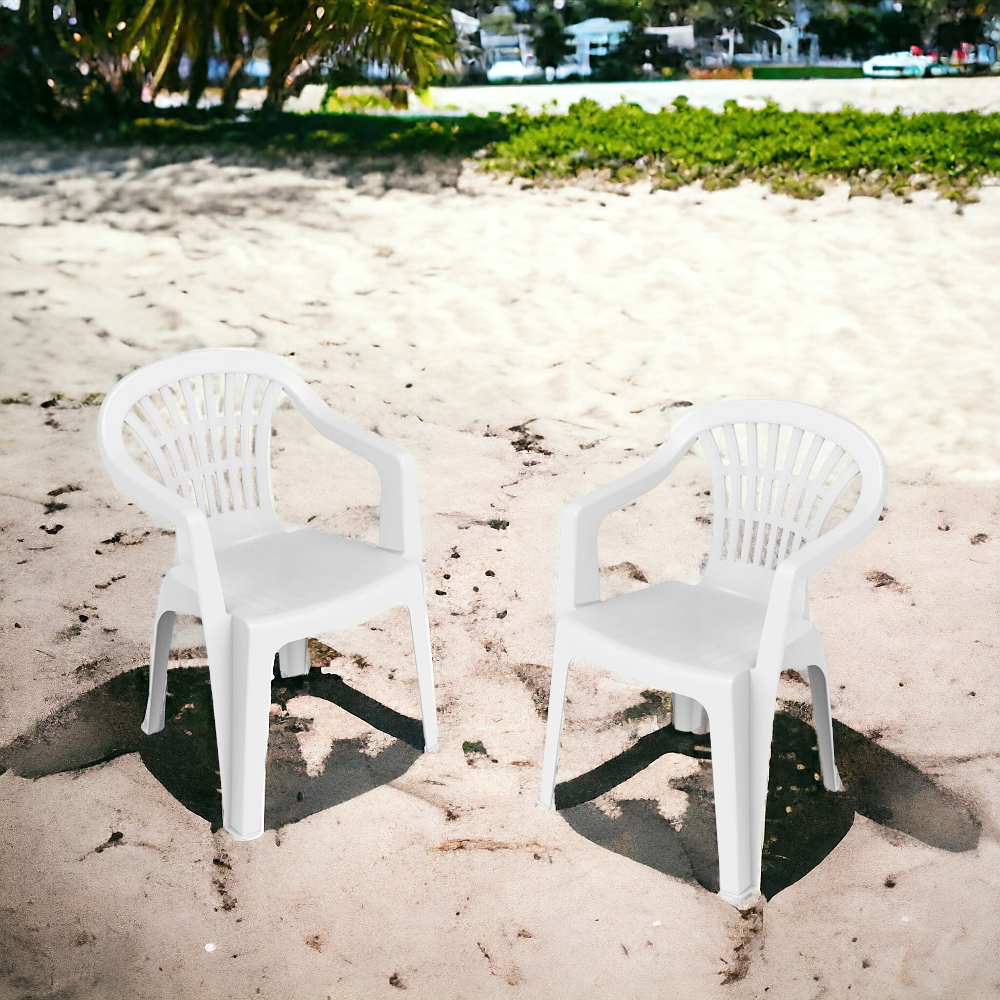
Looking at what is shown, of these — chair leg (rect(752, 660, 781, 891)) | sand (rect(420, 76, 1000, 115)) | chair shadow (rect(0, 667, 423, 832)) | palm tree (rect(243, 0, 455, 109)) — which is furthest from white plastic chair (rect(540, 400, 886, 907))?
palm tree (rect(243, 0, 455, 109))

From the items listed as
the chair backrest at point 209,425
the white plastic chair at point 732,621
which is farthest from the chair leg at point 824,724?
the chair backrest at point 209,425

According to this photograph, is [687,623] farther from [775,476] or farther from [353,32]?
[353,32]

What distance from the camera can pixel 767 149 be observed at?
7.12 meters

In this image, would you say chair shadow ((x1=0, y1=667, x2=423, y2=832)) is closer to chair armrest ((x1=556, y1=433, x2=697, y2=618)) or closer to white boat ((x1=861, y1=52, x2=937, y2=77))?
chair armrest ((x1=556, y1=433, x2=697, y2=618))

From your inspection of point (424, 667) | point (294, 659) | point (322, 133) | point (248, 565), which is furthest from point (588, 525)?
point (322, 133)

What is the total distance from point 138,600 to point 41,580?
315 millimetres

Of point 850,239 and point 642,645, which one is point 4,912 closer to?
point 642,645

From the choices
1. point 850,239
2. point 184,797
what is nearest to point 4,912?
point 184,797

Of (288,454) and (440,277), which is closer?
(288,454)

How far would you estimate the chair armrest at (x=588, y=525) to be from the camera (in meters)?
2.17

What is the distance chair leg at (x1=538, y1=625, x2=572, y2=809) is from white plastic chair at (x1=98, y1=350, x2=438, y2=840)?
0.32m

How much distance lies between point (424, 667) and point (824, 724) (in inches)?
33.0

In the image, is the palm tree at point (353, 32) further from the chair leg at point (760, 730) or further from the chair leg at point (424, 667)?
the chair leg at point (760, 730)

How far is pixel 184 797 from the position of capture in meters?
2.28
